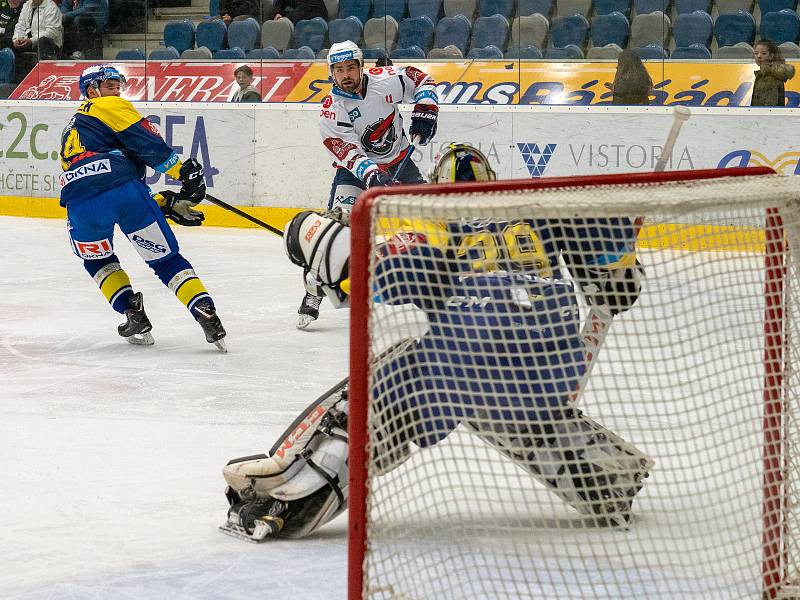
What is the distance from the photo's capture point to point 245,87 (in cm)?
896

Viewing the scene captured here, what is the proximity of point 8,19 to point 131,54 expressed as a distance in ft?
4.77

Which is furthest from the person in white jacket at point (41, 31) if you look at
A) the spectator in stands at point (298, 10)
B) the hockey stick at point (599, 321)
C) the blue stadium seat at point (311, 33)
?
the hockey stick at point (599, 321)

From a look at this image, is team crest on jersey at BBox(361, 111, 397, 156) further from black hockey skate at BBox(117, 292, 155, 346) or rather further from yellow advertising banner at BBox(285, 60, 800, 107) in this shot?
yellow advertising banner at BBox(285, 60, 800, 107)

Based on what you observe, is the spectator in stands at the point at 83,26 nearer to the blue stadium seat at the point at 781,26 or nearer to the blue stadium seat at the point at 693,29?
the blue stadium seat at the point at 693,29

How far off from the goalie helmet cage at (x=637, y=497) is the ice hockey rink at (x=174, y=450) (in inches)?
0.7

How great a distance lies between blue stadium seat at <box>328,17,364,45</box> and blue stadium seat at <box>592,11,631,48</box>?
1.81 meters

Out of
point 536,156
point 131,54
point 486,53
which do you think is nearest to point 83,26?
point 131,54

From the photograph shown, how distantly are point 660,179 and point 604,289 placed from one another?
0.31 m

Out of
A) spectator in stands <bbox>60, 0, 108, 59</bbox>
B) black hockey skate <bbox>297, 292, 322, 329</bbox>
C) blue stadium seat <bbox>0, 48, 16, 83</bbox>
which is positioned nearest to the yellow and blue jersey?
black hockey skate <bbox>297, 292, 322, 329</bbox>

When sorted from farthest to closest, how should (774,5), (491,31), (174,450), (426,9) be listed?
1. (426,9)
2. (491,31)
3. (774,5)
4. (174,450)

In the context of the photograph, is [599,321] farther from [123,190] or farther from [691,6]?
[691,6]

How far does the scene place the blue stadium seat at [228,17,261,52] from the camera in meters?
9.38

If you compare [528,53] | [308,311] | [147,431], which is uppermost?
[528,53]

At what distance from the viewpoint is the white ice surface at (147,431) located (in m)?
2.24
